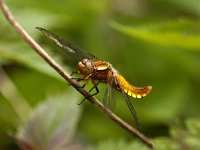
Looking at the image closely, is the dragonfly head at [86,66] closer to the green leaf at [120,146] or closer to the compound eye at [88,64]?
the compound eye at [88,64]

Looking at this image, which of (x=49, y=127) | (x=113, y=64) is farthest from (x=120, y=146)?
(x=113, y=64)

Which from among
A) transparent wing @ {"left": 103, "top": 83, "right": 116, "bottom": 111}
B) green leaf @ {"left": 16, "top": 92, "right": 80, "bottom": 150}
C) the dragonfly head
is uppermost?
the dragonfly head

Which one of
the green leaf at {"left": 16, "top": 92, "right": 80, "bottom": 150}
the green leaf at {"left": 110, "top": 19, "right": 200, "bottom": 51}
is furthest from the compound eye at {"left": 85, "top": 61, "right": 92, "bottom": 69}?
the green leaf at {"left": 110, "top": 19, "right": 200, "bottom": 51}

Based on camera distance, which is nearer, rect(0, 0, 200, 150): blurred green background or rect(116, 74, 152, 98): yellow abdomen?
rect(116, 74, 152, 98): yellow abdomen

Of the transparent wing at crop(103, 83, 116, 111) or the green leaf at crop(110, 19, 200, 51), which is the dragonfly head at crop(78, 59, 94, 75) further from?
the green leaf at crop(110, 19, 200, 51)

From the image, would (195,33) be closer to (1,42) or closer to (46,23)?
(1,42)

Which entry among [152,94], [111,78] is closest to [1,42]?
[111,78]

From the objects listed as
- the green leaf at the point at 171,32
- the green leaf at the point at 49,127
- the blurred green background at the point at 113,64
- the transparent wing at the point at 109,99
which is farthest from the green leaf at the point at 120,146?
the green leaf at the point at 171,32
